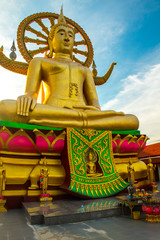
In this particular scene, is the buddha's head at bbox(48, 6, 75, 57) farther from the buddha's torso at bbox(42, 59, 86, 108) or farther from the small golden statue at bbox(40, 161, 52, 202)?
the small golden statue at bbox(40, 161, 52, 202)

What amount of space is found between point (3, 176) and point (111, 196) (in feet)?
7.24

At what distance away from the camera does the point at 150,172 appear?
16.0ft

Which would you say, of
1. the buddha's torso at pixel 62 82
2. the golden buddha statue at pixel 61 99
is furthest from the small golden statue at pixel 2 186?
the buddha's torso at pixel 62 82

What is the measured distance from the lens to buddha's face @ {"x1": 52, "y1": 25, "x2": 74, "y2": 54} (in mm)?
6852

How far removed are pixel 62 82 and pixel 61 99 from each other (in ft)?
2.10

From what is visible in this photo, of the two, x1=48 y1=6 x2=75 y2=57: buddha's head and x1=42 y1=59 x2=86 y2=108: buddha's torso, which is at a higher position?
x1=48 y1=6 x2=75 y2=57: buddha's head

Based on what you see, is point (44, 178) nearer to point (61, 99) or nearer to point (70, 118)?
point (70, 118)

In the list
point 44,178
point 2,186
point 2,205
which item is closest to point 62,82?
point 44,178

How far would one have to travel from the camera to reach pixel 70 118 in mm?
4883

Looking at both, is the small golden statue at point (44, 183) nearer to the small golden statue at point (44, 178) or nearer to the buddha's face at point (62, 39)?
the small golden statue at point (44, 178)

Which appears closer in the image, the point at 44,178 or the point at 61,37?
the point at 44,178

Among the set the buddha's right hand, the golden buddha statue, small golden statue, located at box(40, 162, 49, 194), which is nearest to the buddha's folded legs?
the golden buddha statue

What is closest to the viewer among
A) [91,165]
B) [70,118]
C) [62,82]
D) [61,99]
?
[91,165]

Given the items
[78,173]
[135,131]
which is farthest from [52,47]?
[78,173]
